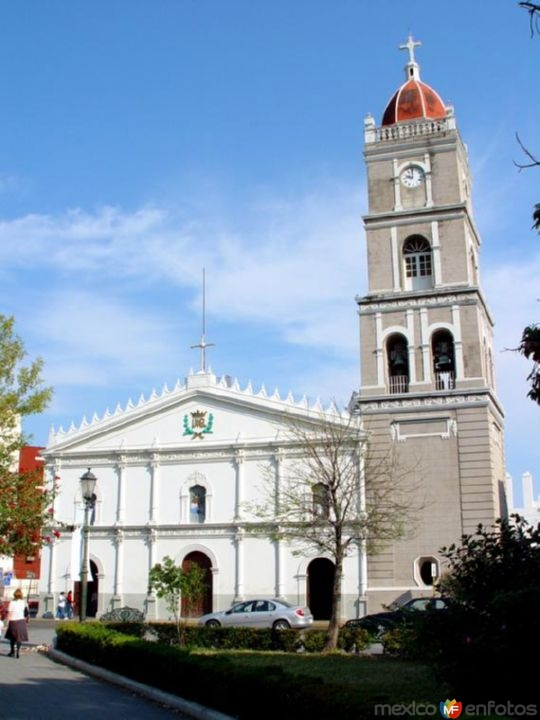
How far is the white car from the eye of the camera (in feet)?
97.6

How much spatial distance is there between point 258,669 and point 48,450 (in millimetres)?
36021

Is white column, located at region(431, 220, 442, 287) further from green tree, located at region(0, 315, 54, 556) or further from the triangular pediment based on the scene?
green tree, located at region(0, 315, 54, 556)

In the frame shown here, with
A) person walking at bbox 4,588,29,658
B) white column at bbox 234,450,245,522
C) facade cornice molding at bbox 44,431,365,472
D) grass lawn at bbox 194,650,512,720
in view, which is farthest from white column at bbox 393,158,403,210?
person walking at bbox 4,588,29,658

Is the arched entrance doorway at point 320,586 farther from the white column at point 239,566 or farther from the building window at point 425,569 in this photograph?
the building window at point 425,569

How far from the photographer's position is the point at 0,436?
23.0m

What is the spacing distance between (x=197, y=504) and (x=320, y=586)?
24.8ft

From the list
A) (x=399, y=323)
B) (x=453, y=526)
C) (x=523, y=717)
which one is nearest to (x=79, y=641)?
(x=523, y=717)

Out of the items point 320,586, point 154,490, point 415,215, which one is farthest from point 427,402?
point 154,490

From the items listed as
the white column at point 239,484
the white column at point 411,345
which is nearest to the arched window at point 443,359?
the white column at point 411,345

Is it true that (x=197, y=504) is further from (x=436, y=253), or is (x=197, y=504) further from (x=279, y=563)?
(x=436, y=253)

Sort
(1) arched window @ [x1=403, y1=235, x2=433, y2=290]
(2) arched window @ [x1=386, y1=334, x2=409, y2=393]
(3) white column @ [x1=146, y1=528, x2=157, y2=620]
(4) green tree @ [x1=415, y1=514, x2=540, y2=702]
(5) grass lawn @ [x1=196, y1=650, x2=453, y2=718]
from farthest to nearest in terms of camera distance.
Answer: (3) white column @ [x1=146, y1=528, x2=157, y2=620], (1) arched window @ [x1=403, y1=235, x2=433, y2=290], (2) arched window @ [x1=386, y1=334, x2=409, y2=393], (5) grass lawn @ [x1=196, y1=650, x2=453, y2=718], (4) green tree @ [x1=415, y1=514, x2=540, y2=702]

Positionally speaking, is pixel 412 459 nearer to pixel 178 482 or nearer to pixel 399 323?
pixel 399 323

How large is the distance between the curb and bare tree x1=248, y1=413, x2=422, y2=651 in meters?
9.70

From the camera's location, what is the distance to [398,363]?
3988cm
